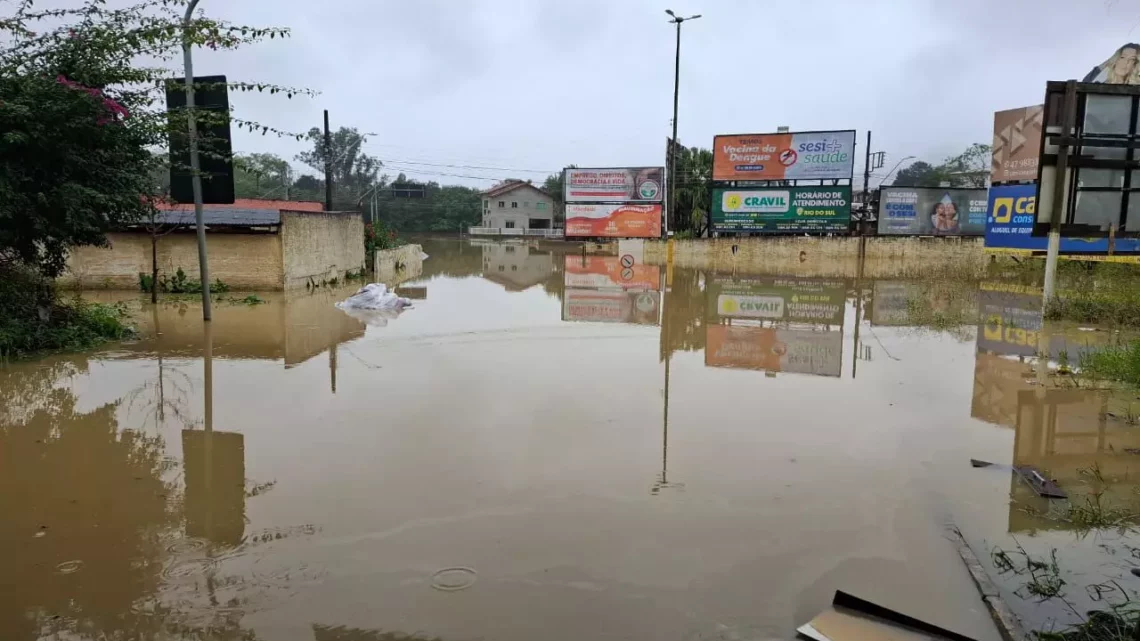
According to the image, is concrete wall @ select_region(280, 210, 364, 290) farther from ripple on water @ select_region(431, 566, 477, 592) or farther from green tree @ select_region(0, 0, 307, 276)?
ripple on water @ select_region(431, 566, 477, 592)

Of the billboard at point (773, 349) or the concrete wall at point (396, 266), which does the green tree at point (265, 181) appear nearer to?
the concrete wall at point (396, 266)

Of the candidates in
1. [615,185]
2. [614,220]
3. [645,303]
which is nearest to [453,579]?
[645,303]

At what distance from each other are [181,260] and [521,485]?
51.0 ft

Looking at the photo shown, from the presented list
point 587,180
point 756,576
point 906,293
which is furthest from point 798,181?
point 756,576

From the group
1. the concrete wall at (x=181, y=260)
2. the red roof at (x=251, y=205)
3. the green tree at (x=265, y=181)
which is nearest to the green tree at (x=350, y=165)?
the green tree at (x=265, y=181)

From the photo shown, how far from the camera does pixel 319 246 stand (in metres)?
20.9

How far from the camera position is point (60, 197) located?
9.46 metres

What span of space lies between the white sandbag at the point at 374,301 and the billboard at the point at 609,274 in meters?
7.54

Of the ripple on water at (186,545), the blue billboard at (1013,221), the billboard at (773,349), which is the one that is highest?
Answer: the blue billboard at (1013,221)

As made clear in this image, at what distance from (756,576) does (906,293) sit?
19.0 m

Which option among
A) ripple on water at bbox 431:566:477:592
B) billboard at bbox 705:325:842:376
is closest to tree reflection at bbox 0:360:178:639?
ripple on water at bbox 431:566:477:592

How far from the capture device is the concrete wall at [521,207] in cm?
7106

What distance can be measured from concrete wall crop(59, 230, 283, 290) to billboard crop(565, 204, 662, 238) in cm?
2188

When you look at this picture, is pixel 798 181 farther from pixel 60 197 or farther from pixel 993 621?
pixel 993 621
